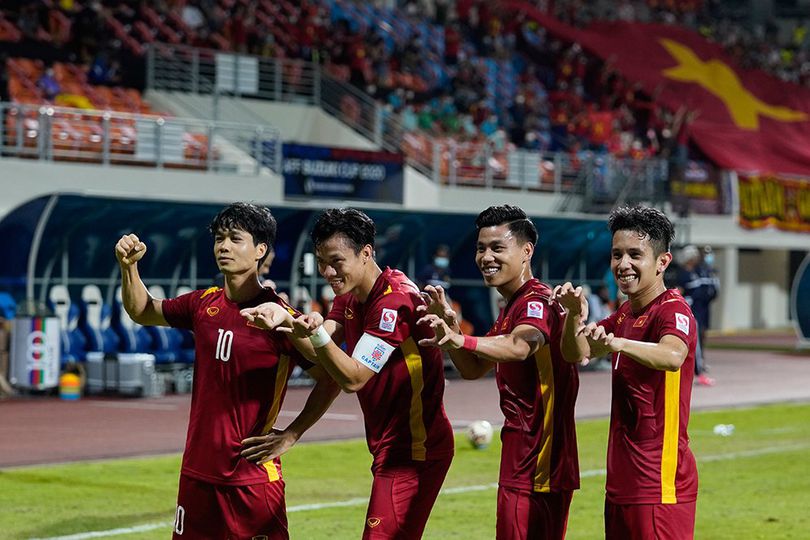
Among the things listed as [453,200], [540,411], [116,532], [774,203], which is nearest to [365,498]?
[116,532]

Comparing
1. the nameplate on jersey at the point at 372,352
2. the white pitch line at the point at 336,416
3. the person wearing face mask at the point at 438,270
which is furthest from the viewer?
the person wearing face mask at the point at 438,270

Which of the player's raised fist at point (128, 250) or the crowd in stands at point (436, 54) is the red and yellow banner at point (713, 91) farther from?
the player's raised fist at point (128, 250)

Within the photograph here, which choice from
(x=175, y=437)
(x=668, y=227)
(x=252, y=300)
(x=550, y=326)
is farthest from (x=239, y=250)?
(x=175, y=437)

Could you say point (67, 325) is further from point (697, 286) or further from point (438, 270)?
point (697, 286)

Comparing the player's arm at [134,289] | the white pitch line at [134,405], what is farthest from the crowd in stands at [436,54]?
the player's arm at [134,289]

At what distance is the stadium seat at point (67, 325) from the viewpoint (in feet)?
69.6

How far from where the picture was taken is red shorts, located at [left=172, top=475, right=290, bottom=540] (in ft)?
20.3

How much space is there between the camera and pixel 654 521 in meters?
6.20

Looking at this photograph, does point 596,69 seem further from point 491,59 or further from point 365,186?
point 365,186

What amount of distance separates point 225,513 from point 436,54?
34.8 meters

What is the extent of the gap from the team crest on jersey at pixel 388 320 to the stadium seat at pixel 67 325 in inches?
612

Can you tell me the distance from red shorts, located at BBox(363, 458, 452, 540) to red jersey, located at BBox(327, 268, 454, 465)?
0.16 ft

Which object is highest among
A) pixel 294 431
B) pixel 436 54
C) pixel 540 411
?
pixel 436 54

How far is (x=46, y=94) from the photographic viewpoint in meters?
26.9
